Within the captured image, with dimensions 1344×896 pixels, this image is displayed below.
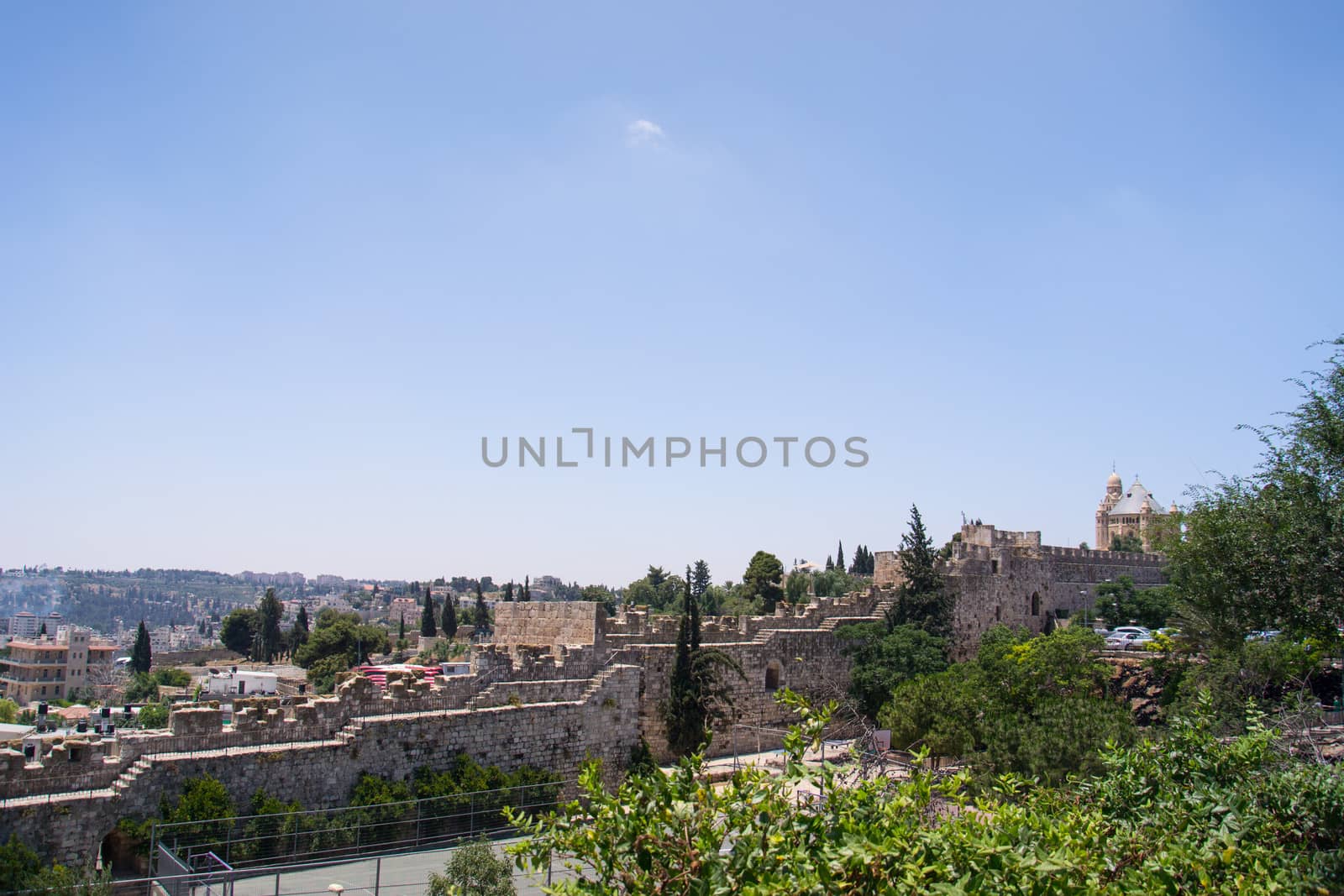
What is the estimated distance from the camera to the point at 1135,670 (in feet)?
75.8

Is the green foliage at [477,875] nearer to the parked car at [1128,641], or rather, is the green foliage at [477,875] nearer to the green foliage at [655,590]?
the parked car at [1128,641]

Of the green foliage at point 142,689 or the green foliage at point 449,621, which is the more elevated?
the green foliage at point 449,621

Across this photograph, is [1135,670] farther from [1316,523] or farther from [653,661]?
[653,661]

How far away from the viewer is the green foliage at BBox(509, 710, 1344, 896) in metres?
5.60

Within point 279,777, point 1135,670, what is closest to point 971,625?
point 1135,670

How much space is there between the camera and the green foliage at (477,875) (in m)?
11.3

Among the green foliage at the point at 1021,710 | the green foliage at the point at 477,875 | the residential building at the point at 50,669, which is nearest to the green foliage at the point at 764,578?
the green foliage at the point at 1021,710

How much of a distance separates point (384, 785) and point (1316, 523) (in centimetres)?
1418

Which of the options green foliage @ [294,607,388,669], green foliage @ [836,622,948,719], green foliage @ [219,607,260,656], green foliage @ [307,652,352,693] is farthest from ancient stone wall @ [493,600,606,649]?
green foliage @ [219,607,260,656]

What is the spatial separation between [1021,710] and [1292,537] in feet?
20.6

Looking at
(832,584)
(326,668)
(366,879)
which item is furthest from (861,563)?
(366,879)

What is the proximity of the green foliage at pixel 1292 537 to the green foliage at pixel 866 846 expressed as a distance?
6708 millimetres

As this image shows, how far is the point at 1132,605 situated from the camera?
33.1m

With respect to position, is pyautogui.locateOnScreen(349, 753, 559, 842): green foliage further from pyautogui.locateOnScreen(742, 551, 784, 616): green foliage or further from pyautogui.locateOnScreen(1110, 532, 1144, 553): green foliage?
pyautogui.locateOnScreen(1110, 532, 1144, 553): green foliage
